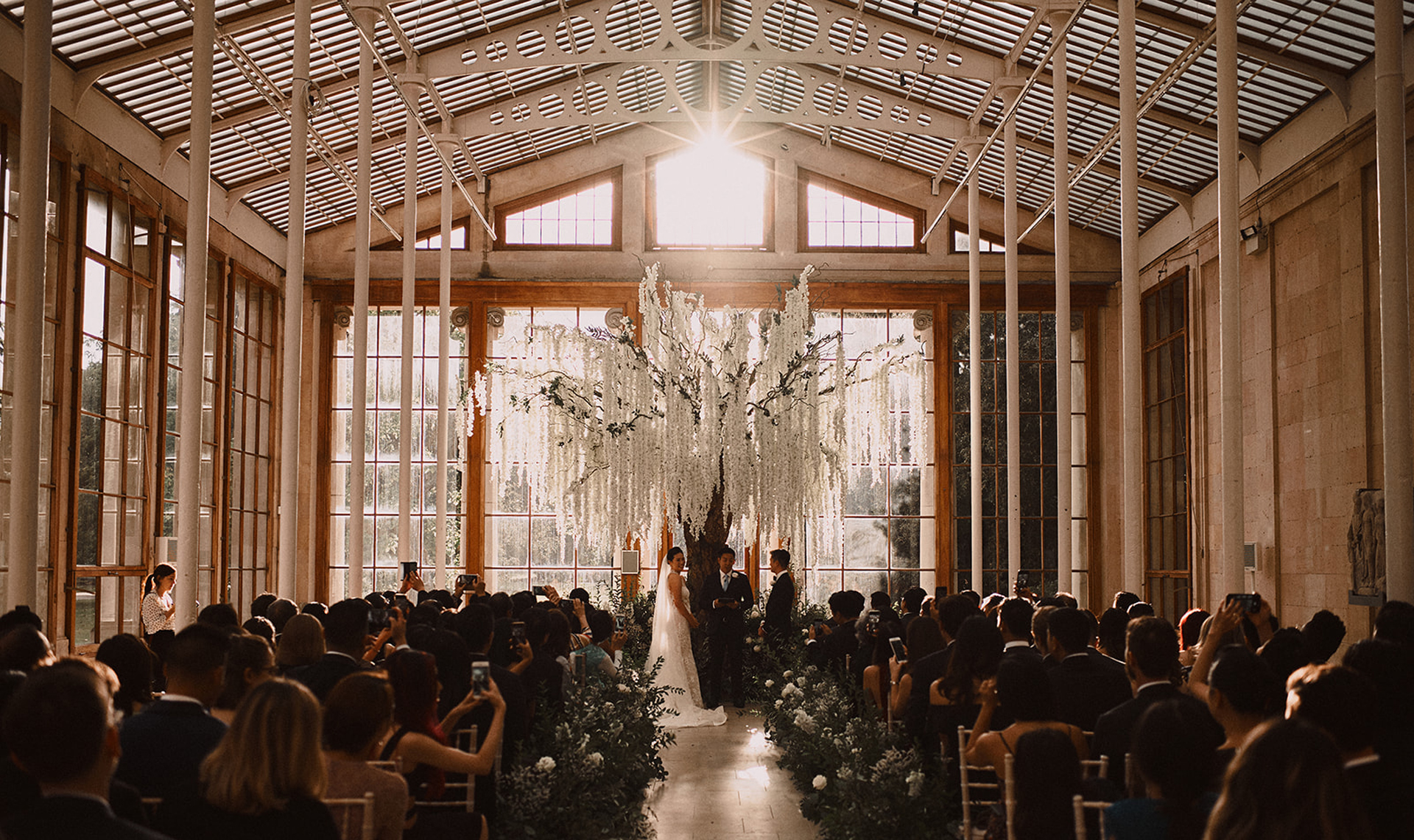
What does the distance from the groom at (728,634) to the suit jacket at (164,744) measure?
26.5ft

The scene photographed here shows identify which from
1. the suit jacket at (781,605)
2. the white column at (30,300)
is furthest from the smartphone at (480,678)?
the suit jacket at (781,605)

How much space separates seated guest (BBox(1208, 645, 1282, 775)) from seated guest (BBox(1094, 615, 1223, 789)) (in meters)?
0.39

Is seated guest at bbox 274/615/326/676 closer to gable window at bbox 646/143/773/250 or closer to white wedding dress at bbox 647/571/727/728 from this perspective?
white wedding dress at bbox 647/571/727/728

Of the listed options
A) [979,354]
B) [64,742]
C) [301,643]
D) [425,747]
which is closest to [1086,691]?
[425,747]

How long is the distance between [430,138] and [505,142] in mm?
2973

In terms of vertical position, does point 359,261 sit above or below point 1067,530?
above

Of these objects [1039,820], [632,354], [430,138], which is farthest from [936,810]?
[430,138]

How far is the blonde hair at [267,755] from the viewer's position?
8.30 feet

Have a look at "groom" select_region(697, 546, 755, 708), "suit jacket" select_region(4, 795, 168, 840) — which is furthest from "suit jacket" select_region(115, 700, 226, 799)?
"groom" select_region(697, 546, 755, 708)

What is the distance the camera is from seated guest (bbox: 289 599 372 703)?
4477 mm

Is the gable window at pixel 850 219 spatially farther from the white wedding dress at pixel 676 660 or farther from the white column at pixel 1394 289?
the white column at pixel 1394 289

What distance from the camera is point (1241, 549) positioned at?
8430 millimetres

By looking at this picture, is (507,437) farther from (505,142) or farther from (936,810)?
(936,810)

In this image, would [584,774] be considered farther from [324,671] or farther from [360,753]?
[360,753]
